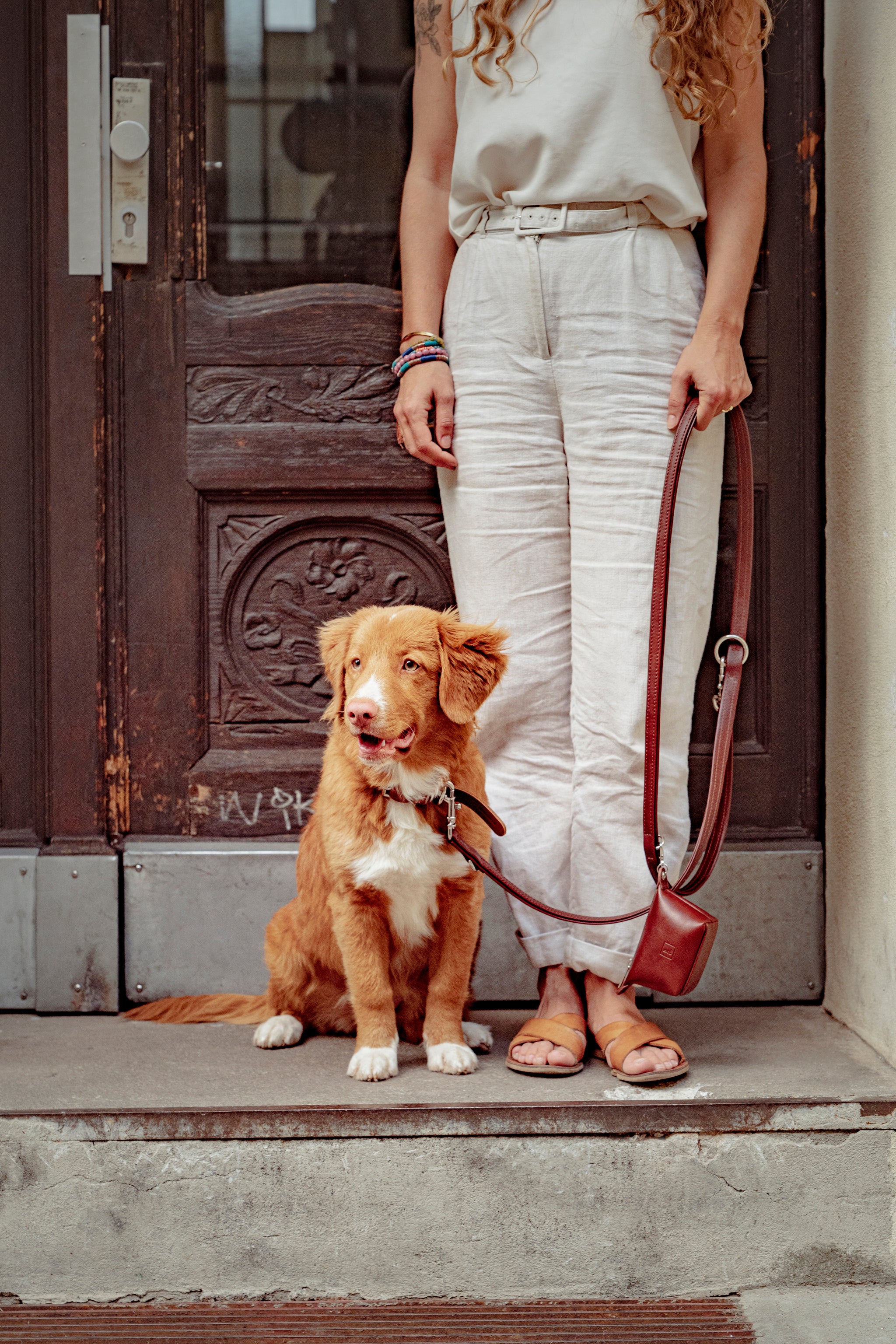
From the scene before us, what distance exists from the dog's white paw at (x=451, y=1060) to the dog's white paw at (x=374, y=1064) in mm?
65

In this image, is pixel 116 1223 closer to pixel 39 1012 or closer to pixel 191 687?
pixel 39 1012

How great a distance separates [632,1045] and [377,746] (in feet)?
2.36

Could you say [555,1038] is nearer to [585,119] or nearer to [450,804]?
[450,804]

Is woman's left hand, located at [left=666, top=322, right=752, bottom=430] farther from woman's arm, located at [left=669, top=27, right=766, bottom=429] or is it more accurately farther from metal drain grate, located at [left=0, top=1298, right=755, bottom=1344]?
metal drain grate, located at [left=0, top=1298, right=755, bottom=1344]

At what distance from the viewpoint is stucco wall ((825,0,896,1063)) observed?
2.13 metres

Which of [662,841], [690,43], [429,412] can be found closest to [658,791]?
[662,841]

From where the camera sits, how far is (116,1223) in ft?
5.86

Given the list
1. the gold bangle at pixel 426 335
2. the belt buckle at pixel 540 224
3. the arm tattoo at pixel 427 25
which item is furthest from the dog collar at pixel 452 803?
the arm tattoo at pixel 427 25

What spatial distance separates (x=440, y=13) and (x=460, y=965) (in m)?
1.91

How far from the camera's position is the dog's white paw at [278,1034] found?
2139 millimetres

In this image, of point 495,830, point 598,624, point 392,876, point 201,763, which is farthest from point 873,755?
point 201,763

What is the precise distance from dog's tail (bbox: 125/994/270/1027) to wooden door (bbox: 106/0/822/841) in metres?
0.38

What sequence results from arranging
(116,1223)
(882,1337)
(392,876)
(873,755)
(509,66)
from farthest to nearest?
(873,755) < (509,66) < (392,876) < (116,1223) < (882,1337)

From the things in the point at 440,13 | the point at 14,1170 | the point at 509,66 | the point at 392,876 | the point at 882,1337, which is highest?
the point at 440,13
